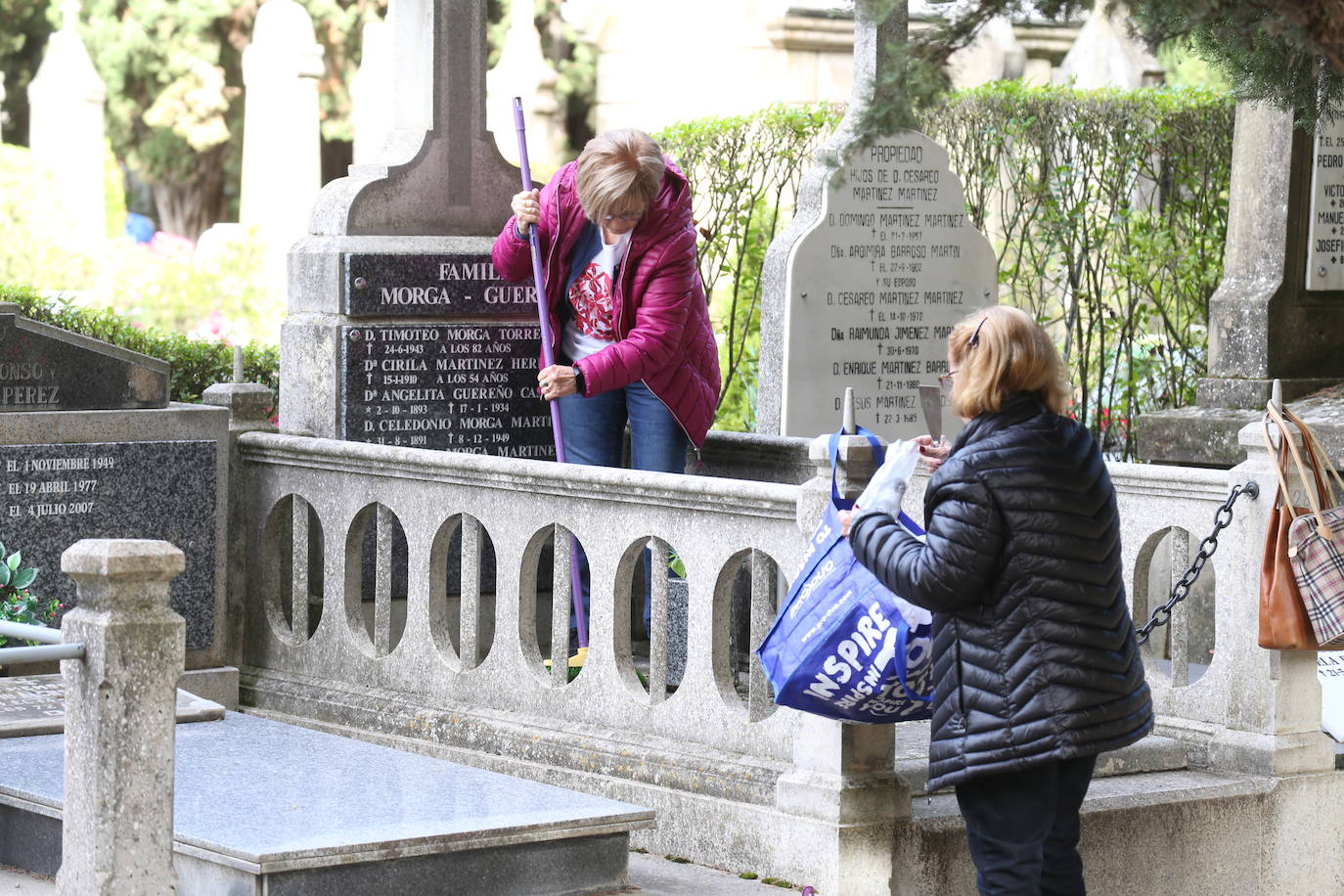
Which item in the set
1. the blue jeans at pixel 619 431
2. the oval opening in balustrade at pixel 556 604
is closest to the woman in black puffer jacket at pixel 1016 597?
the oval opening in balustrade at pixel 556 604

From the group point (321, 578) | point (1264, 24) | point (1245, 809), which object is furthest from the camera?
point (321, 578)

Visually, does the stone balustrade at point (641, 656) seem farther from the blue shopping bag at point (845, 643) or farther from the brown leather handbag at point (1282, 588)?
the blue shopping bag at point (845, 643)

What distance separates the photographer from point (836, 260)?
8.43 meters

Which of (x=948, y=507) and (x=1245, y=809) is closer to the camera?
(x=948, y=507)

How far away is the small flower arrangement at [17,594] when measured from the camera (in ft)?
22.5

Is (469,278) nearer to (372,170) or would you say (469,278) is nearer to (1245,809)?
(372,170)

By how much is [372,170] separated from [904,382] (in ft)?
7.76

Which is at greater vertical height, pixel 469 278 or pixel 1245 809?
pixel 469 278

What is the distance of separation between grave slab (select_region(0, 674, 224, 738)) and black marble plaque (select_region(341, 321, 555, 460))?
131cm

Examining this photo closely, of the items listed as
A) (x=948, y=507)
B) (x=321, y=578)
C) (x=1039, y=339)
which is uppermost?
(x=1039, y=339)

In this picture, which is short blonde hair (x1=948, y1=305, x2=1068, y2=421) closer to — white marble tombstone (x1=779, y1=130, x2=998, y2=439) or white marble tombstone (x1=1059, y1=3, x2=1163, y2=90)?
white marble tombstone (x1=779, y1=130, x2=998, y2=439)

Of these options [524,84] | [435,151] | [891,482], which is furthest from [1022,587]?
[524,84]

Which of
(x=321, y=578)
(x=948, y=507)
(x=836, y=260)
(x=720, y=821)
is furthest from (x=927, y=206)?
(x=948, y=507)

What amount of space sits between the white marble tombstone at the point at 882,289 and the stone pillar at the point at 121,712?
168 inches
